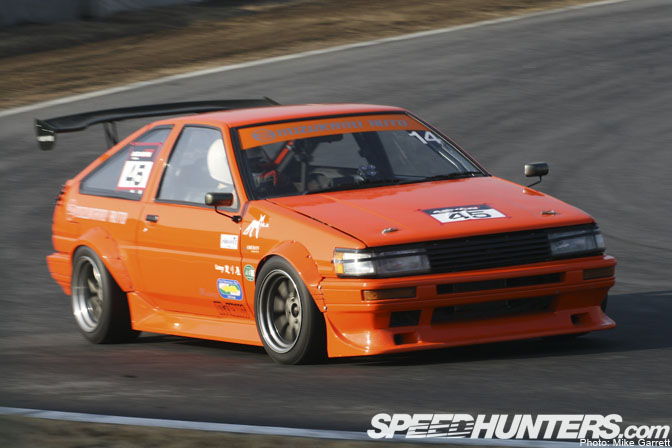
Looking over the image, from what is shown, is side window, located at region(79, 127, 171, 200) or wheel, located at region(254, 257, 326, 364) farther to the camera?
side window, located at region(79, 127, 171, 200)

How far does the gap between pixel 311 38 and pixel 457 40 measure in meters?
2.99

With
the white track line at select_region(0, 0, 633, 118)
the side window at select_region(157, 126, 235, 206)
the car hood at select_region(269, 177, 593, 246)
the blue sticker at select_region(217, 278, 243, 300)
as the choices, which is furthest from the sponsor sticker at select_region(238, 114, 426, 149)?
the white track line at select_region(0, 0, 633, 118)

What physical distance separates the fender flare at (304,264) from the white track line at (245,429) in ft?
5.22

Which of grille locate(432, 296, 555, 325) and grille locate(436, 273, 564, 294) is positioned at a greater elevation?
grille locate(436, 273, 564, 294)

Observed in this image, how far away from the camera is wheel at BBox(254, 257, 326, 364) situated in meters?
6.79

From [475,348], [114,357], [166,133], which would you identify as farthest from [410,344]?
[166,133]

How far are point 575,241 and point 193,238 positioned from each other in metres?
2.29

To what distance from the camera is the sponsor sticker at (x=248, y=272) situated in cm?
727

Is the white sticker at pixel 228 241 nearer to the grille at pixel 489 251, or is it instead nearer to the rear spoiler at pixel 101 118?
the grille at pixel 489 251

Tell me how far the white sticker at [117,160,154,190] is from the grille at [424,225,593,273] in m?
2.57

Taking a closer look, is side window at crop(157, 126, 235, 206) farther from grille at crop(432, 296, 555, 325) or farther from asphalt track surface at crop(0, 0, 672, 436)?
grille at crop(432, 296, 555, 325)

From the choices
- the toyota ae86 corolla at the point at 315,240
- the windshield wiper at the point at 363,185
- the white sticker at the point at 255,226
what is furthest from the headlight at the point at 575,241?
the white sticker at the point at 255,226

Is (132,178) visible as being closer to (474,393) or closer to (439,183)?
(439,183)

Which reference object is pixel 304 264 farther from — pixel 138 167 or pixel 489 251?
pixel 138 167
